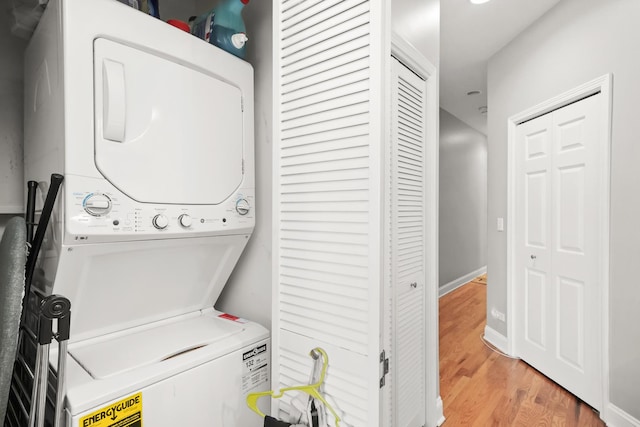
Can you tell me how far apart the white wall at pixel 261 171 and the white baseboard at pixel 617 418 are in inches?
79.9

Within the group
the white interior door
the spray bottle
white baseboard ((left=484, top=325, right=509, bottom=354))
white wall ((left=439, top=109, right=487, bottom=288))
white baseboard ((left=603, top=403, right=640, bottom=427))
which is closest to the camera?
the spray bottle

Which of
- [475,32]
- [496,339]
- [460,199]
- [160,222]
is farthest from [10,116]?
[460,199]

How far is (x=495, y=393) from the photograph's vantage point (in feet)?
7.64

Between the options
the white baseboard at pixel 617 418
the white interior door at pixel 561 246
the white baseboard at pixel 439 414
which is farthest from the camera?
the white interior door at pixel 561 246

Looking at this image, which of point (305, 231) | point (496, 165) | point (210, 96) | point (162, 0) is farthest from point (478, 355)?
point (162, 0)

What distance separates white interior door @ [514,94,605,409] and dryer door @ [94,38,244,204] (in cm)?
220

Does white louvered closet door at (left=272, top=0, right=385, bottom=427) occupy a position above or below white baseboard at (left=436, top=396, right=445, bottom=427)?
above

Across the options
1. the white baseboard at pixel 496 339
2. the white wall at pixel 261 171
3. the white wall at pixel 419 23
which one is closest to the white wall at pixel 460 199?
the white baseboard at pixel 496 339

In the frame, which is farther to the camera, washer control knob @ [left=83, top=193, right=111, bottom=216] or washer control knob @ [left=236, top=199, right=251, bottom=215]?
washer control knob @ [left=236, top=199, right=251, bottom=215]

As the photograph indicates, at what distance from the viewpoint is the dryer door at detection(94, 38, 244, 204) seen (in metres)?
1.03

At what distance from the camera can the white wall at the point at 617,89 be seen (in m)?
1.85

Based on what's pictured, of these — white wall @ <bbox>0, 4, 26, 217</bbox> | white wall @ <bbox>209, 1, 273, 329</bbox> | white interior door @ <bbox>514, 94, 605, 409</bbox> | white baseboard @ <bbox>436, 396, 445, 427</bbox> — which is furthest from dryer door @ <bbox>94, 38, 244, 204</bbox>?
white interior door @ <bbox>514, 94, 605, 409</bbox>

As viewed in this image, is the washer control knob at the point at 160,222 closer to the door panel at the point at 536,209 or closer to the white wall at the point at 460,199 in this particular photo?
the door panel at the point at 536,209

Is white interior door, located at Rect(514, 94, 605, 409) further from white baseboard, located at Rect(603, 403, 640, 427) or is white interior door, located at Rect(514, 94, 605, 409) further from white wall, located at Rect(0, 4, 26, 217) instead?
white wall, located at Rect(0, 4, 26, 217)
